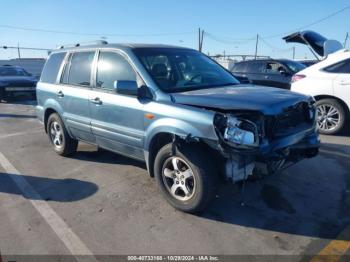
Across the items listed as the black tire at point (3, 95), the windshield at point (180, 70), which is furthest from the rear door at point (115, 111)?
the black tire at point (3, 95)

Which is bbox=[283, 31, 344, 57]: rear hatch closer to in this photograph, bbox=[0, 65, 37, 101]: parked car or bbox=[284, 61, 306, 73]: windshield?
bbox=[284, 61, 306, 73]: windshield

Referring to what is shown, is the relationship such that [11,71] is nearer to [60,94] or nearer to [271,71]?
[60,94]

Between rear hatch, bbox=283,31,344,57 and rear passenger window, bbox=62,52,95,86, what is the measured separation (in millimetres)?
6316

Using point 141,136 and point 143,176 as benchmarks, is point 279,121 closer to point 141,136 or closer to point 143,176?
point 141,136

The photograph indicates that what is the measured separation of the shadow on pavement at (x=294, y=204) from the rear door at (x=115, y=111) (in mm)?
1319

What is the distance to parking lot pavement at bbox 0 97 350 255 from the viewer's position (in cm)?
329

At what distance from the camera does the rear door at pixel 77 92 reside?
5.17 m

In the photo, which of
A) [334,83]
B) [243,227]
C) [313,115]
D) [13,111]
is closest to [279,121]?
[313,115]

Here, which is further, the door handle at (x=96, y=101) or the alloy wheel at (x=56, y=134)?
the alloy wheel at (x=56, y=134)

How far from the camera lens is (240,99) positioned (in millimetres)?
3629

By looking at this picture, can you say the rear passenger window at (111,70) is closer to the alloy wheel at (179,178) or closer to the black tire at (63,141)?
the alloy wheel at (179,178)

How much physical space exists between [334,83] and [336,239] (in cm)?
463

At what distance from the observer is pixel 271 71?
422 inches

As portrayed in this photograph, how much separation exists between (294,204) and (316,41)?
666cm
